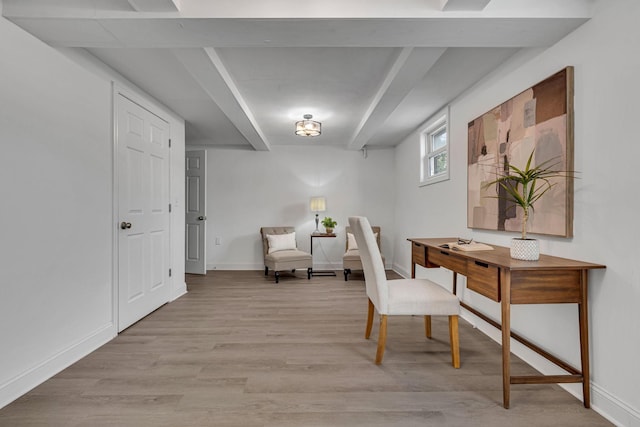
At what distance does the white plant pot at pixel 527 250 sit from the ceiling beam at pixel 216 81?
2.34 m

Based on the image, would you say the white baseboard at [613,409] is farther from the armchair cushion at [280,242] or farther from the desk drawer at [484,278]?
the armchair cushion at [280,242]

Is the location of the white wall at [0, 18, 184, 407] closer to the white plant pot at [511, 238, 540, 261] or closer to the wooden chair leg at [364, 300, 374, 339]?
the wooden chair leg at [364, 300, 374, 339]

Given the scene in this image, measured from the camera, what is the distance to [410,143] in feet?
15.1

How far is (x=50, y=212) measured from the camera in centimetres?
191

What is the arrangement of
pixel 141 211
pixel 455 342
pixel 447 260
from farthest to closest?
pixel 141 211
pixel 447 260
pixel 455 342

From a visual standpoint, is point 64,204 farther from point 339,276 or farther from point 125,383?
point 339,276

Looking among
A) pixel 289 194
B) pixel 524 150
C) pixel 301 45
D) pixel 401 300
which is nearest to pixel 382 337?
pixel 401 300

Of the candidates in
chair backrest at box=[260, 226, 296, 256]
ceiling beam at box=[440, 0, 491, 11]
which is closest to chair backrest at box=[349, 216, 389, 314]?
ceiling beam at box=[440, 0, 491, 11]

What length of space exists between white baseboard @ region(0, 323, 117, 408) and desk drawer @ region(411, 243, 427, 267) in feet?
8.53

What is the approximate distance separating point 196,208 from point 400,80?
361 centimetres

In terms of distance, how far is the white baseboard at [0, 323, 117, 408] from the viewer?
5.41ft

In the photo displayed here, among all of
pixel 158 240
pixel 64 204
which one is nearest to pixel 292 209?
pixel 158 240

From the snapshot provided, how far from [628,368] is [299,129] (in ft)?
10.9

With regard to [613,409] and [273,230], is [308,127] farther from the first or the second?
[613,409]
